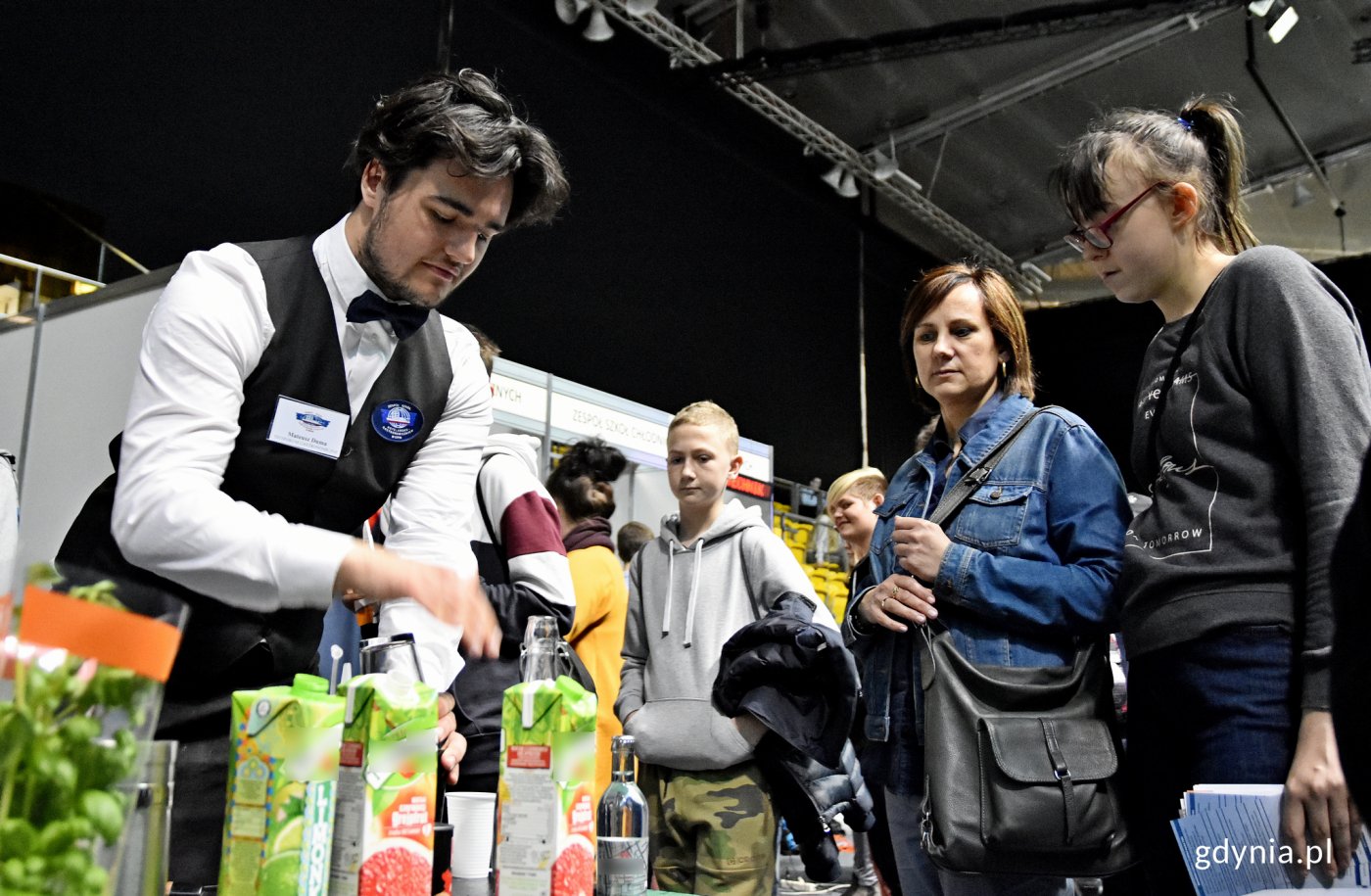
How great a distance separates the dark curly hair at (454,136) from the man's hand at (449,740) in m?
0.67

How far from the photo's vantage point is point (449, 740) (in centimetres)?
150

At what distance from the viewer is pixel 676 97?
7.87 metres

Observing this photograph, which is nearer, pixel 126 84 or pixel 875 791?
pixel 875 791

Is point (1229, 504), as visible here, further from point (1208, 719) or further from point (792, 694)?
point (792, 694)

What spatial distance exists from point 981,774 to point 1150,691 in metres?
0.27

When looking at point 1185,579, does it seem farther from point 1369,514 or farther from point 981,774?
point 1369,514

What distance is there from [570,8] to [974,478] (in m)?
5.82

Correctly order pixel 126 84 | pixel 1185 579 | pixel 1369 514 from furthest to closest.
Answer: pixel 126 84 < pixel 1185 579 < pixel 1369 514

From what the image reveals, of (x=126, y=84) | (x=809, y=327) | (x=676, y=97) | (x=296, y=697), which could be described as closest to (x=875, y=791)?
(x=296, y=697)

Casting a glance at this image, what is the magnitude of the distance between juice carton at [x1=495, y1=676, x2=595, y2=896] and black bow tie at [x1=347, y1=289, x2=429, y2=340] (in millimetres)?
622

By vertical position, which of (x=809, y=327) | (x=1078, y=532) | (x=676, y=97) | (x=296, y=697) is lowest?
(x=296, y=697)

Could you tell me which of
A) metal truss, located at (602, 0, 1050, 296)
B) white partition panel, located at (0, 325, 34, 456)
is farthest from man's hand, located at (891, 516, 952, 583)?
metal truss, located at (602, 0, 1050, 296)

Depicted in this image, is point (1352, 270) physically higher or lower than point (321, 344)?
higher

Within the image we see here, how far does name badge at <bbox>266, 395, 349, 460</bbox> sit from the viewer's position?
4.16 feet
